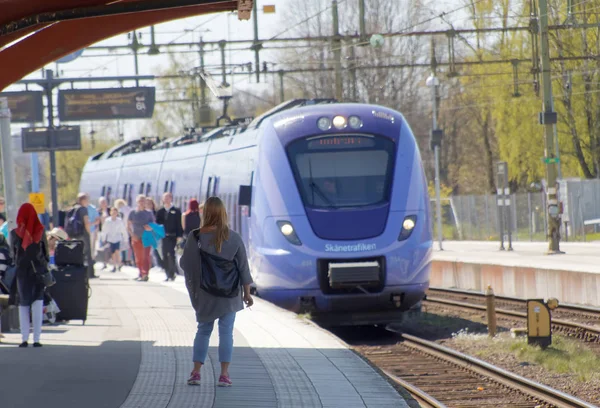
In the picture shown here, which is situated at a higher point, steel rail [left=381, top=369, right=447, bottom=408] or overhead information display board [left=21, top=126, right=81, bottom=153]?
overhead information display board [left=21, top=126, right=81, bottom=153]

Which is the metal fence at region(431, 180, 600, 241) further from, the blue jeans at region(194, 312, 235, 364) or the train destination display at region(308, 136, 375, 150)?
the blue jeans at region(194, 312, 235, 364)

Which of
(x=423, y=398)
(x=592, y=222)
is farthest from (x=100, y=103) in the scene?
(x=423, y=398)

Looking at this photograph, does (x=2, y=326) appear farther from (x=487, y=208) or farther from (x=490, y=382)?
(x=487, y=208)

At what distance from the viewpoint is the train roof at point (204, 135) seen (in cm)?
2030

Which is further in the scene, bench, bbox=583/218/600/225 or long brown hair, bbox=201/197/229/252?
bench, bbox=583/218/600/225

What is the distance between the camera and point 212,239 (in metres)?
9.70

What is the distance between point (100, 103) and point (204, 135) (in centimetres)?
985

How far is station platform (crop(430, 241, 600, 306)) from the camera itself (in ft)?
70.5

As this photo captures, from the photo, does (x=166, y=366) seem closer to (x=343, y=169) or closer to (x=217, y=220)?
(x=217, y=220)

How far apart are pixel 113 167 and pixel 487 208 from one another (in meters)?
18.0

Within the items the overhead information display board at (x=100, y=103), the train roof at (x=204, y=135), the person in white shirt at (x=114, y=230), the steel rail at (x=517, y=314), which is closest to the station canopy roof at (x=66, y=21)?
the train roof at (x=204, y=135)

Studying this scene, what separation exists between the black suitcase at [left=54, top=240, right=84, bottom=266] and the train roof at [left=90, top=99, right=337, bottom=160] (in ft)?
17.7

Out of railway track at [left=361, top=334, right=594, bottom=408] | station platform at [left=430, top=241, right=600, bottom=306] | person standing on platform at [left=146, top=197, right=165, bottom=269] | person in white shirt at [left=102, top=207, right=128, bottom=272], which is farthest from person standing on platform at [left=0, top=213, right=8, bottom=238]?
station platform at [left=430, top=241, right=600, bottom=306]

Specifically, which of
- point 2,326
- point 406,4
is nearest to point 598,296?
point 2,326
